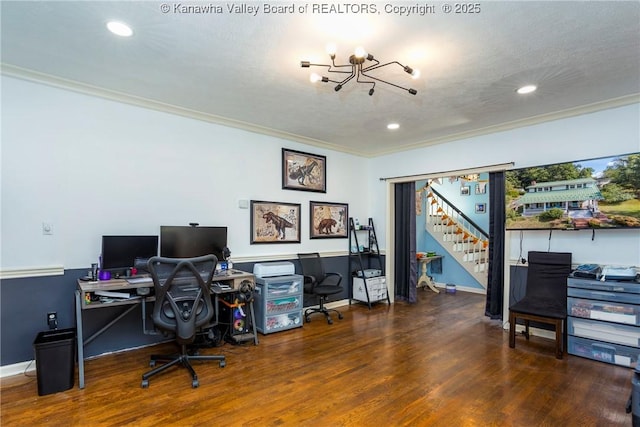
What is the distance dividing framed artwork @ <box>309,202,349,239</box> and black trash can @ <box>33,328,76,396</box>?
3.26 m

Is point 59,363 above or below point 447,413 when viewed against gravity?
above

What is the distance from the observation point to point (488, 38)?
7.85 feet

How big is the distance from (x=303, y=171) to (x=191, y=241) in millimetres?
2095

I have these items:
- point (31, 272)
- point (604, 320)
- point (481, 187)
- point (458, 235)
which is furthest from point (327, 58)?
point (481, 187)

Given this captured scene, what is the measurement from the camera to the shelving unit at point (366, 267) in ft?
18.0

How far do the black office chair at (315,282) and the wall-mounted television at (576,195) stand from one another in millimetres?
2477

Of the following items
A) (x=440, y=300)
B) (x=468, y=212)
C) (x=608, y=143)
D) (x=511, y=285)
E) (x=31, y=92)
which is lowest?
(x=440, y=300)

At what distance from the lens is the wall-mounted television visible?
331cm

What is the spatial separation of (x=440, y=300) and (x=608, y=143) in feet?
11.4

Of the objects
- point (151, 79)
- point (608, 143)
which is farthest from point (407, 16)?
point (608, 143)

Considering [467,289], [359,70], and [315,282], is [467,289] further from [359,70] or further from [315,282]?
[359,70]

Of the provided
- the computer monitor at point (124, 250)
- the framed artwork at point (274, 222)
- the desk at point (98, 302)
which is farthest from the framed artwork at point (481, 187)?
the computer monitor at point (124, 250)

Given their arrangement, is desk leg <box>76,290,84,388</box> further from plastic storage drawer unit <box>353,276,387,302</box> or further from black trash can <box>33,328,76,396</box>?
plastic storage drawer unit <box>353,276,387,302</box>

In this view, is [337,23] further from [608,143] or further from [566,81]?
[608,143]
